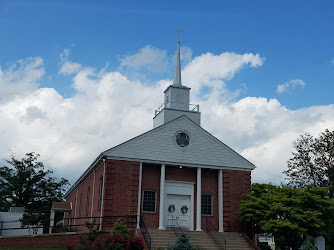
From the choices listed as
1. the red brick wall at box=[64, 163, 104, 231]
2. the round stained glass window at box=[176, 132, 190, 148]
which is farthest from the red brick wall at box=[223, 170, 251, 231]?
the red brick wall at box=[64, 163, 104, 231]

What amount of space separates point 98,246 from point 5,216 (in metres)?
21.8

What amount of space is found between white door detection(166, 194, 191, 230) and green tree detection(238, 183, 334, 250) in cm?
387

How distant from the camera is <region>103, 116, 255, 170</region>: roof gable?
24.8 meters

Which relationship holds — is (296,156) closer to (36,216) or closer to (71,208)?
(71,208)

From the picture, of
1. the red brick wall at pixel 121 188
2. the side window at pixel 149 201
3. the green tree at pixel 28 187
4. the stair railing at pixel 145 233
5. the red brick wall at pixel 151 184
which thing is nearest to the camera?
the stair railing at pixel 145 233

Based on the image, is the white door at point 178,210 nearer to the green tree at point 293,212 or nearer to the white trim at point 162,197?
the white trim at point 162,197

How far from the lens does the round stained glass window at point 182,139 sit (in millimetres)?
26070

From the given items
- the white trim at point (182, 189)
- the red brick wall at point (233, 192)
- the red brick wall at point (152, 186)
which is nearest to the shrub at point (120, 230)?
the red brick wall at point (152, 186)

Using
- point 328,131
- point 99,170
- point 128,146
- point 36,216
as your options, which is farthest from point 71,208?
point 328,131

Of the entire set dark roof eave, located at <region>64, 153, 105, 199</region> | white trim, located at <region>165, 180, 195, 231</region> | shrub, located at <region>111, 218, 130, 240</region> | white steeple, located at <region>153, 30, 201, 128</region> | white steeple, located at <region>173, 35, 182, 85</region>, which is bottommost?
shrub, located at <region>111, 218, 130, 240</region>

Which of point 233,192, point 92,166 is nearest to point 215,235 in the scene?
point 233,192

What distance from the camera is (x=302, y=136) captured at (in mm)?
41906

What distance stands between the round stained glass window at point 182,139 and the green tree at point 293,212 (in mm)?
5447

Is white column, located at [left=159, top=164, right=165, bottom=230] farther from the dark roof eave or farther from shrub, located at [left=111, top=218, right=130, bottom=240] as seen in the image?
the dark roof eave
